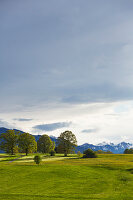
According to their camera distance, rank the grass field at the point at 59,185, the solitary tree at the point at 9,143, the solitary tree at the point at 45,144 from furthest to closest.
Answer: the solitary tree at the point at 45,144, the solitary tree at the point at 9,143, the grass field at the point at 59,185

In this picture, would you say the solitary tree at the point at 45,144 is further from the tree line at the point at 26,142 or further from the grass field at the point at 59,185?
the grass field at the point at 59,185

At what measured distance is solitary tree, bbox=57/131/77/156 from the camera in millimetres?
109125

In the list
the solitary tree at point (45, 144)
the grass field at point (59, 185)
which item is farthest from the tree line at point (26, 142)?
the grass field at point (59, 185)

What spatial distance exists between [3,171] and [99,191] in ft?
88.2

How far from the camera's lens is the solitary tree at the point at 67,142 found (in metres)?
109

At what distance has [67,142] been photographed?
360ft

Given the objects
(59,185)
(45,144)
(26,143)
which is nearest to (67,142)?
(26,143)

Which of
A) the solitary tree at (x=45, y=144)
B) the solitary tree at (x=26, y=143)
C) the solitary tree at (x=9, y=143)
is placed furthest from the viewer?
the solitary tree at (x=45, y=144)

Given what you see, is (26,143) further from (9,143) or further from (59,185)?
(59,185)

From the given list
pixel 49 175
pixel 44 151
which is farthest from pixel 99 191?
pixel 44 151

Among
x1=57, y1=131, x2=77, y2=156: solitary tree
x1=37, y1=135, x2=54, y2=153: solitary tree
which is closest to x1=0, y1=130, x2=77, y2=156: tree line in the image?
x1=57, y1=131, x2=77, y2=156: solitary tree

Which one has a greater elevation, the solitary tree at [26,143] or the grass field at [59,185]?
the solitary tree at [26,143]

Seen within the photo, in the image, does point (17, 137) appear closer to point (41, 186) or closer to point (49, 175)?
point (49, 175)

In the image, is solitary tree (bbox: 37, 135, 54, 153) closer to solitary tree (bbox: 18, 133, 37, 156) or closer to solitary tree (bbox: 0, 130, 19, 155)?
solitary tree (bbox: 18, 133, 37, 156)
